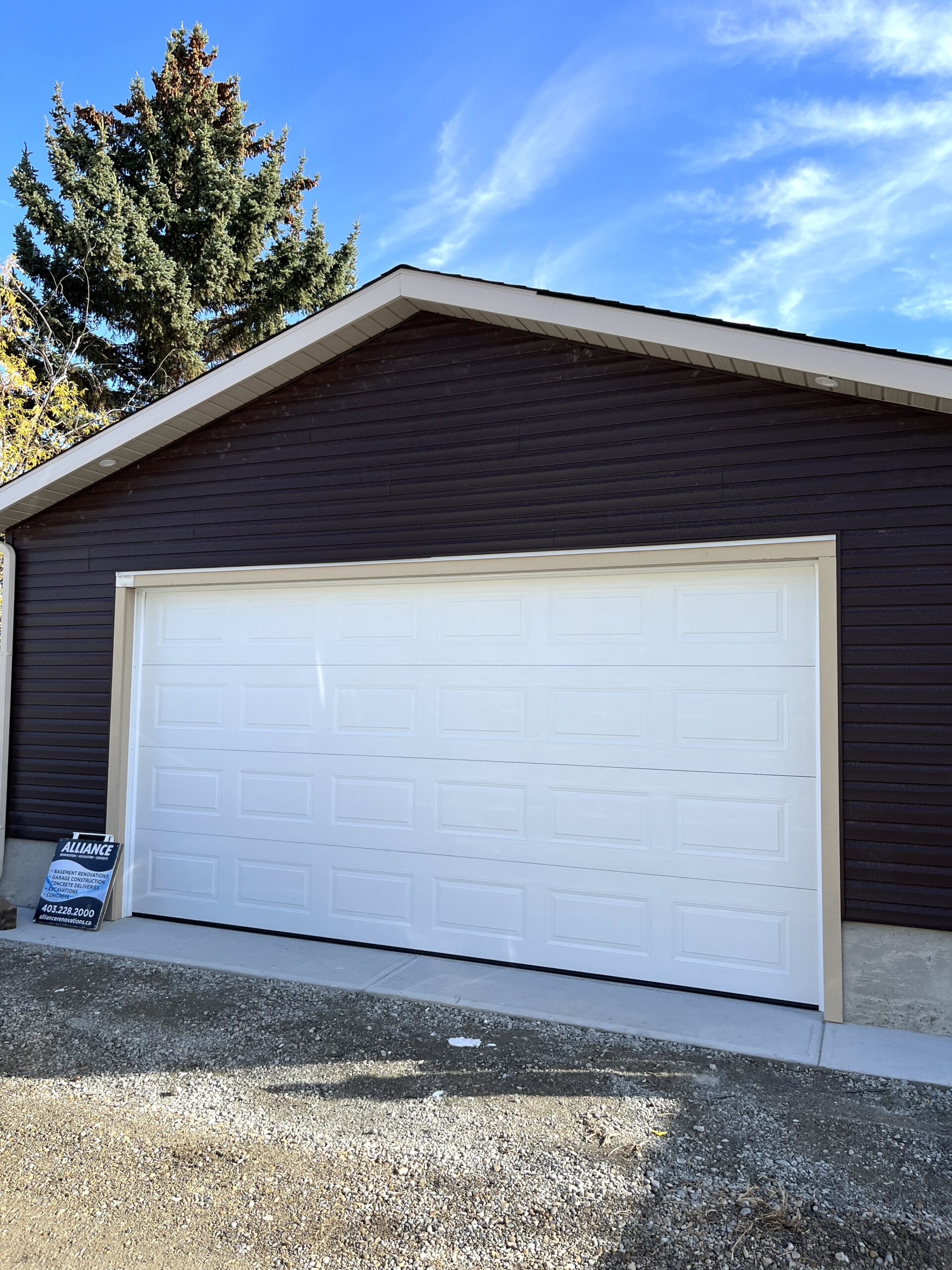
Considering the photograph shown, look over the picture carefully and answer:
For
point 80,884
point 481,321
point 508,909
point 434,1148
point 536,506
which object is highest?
point 481,321

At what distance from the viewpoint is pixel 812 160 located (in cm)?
1013

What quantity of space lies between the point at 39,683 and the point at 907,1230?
6.61 meters

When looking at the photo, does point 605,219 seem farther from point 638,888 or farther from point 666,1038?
point 666,1038

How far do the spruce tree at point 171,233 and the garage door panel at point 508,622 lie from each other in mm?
11368

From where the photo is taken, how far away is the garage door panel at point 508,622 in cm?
492

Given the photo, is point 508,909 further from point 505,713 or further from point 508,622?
point 508,622

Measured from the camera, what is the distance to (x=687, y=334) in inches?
189

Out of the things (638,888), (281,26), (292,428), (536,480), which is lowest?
(638,888)

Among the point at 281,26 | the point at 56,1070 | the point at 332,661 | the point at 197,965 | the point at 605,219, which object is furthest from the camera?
the point at 281,26

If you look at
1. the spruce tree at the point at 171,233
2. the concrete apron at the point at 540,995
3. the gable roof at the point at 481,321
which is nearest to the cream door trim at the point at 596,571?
the concrete apron at the point at 540,995

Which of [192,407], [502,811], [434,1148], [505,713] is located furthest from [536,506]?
[434,1148]

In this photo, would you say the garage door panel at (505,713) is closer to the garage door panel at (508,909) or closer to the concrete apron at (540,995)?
the garage door panel at (508,909)

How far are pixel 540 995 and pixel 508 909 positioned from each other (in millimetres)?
631

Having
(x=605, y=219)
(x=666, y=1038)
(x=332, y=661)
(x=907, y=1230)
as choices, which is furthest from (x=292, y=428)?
(x=605, y=219)
